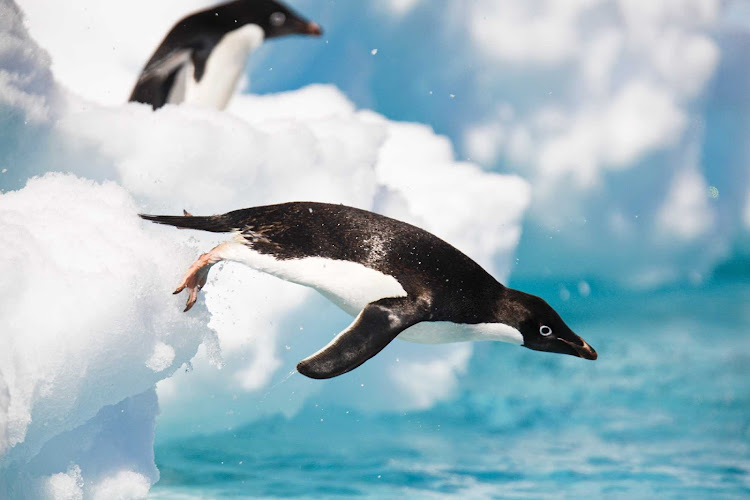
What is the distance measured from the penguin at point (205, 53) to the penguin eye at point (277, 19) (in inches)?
0.8

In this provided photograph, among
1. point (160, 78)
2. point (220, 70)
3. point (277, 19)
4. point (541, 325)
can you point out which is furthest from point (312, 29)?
point (541, 325)

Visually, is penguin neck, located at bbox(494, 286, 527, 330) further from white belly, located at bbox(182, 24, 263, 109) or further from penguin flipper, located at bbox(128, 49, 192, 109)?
penguin flipper, located at bbox(128, 49, 192, 109)

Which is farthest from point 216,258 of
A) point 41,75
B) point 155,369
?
point 41,75

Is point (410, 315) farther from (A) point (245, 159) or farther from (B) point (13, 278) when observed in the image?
(A) point (245, 159)

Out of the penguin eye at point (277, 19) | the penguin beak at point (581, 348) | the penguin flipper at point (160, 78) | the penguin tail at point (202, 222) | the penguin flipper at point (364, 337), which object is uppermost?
the penguin eye at point (277, 19)

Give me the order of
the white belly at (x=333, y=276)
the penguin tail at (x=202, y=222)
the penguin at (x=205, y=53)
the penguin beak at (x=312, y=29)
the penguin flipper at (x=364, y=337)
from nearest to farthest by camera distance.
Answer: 1. the penguin flipper at (x=364, y=337)
2. the white belly at (x=333, y=276)
3. the penguin tail at (x=202, y=222)
4. the penguin beak at (x=312, y=29)
5. the penguin at (x=205, y=53)

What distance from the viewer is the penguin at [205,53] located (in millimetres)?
3982

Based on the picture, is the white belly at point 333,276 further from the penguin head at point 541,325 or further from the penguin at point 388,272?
the penguin head at point 541,325

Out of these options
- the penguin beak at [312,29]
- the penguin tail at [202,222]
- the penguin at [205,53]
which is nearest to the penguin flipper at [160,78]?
the penguin at [205,53]

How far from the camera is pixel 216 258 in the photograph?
2859 millimetres

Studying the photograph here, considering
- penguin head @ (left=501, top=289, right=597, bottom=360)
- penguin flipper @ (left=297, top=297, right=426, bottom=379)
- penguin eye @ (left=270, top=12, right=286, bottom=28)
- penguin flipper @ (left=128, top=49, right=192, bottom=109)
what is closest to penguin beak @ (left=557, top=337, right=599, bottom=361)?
penguin head @ (left=501, top=289, right=597, bottom=360)

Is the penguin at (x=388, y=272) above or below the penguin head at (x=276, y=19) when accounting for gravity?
below

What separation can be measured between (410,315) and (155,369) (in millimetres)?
1183

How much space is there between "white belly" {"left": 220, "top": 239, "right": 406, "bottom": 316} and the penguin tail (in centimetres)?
9
